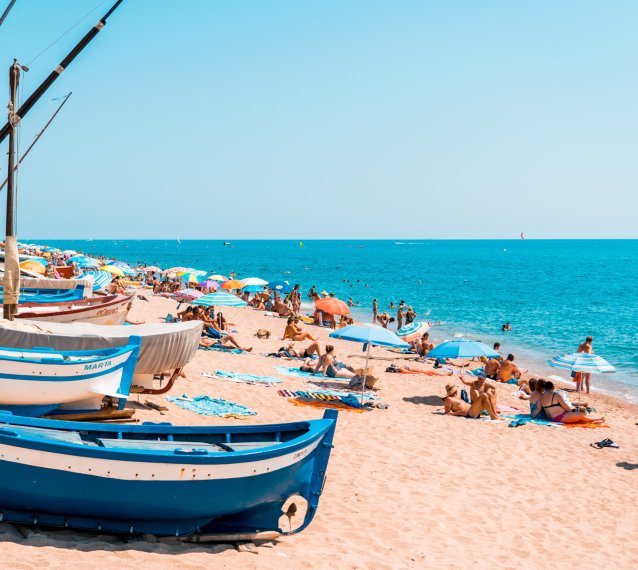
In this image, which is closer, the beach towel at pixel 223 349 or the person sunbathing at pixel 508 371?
the person sunbathing at pixel 508 371

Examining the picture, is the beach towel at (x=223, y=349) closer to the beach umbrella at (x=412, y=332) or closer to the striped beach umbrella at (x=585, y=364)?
the beach umbrella at (x=412, y=332)

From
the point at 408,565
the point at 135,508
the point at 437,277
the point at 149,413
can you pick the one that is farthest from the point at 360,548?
the point at 437,277

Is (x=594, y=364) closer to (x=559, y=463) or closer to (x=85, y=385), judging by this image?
(x=559, y=463)

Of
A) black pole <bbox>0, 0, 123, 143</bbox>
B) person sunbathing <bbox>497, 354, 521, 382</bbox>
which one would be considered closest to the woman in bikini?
person sunbathing <bbox>497, 354, 521, 382</bbox>

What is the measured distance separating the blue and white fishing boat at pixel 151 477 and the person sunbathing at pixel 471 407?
7780 millimetres

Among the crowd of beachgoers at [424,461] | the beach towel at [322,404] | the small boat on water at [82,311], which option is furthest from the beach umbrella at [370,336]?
the small boat on water at [82,311]

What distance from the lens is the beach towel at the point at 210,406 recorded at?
39.6ft

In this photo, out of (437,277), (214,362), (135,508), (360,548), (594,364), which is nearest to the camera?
(135,508)

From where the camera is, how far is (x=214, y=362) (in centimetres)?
1772

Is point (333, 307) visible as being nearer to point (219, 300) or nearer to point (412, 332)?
point (412, 332)

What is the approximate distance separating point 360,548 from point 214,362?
11137 mm

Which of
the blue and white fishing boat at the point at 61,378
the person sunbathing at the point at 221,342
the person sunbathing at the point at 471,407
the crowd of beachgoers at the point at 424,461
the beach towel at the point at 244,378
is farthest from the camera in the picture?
the person sunbathing at the point at 221,342

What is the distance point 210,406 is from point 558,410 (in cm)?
786

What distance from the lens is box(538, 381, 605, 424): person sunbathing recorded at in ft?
48.0
